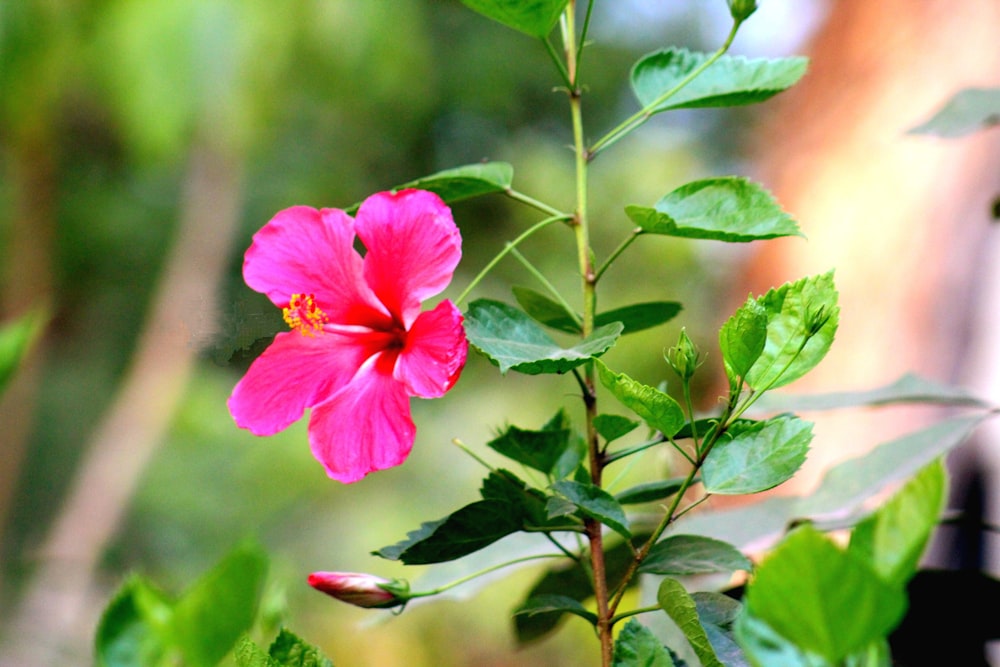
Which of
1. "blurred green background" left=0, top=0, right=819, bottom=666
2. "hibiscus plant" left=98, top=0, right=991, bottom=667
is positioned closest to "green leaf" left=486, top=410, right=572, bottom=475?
"hibiscus plant" left=98, top=0, right=991, bottom=667

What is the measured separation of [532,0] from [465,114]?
3.14 meters

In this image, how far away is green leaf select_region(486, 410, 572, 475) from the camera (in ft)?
0.93

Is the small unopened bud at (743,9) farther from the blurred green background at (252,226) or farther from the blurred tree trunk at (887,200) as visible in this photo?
the blurred green background at (252,226)

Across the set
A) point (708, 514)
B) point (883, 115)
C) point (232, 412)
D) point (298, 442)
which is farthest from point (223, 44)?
point (232, 412)

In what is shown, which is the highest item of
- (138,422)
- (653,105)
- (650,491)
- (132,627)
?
(653,105)

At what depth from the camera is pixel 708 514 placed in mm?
580

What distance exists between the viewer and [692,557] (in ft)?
0.90

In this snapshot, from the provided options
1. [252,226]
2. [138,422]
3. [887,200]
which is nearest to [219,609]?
[887,200]

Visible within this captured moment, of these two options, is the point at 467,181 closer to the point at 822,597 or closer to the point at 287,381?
the point at 287,381

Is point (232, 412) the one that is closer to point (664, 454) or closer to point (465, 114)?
point (664, 454)

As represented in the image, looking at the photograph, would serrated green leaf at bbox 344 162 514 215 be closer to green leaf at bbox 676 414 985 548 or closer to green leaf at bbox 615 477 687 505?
green leaf at bbox 615 477 687 505

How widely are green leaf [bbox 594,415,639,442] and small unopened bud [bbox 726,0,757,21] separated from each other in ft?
0.50

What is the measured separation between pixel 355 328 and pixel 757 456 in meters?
0.13

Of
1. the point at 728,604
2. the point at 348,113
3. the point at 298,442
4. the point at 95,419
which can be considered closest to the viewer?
the point at 728,604
